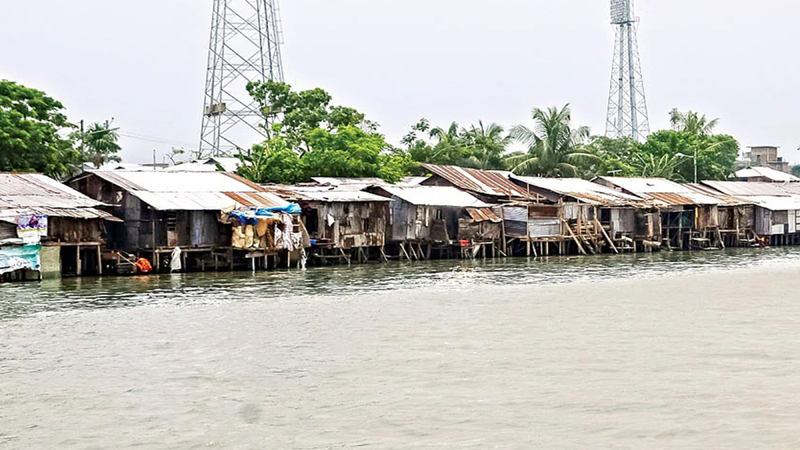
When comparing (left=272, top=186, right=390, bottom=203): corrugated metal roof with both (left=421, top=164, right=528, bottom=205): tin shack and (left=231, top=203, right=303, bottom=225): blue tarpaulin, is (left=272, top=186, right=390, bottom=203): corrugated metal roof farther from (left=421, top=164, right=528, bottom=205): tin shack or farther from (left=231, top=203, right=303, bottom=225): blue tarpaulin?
(left=421, top=164, right=528, bottom=205): tin shack

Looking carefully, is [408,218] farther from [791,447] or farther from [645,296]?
[791,447]

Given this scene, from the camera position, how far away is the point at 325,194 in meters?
31.3

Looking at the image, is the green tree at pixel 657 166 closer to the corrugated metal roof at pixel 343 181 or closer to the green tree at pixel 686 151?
the green tree at pixel 686 151

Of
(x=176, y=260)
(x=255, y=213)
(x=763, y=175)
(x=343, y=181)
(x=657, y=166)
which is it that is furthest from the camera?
(x=763, y=175)

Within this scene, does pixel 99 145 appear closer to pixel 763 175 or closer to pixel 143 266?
pixel 143 266

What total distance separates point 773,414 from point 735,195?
38.5 meters

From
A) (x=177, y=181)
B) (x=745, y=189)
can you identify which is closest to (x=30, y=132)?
(x=177, y=181)

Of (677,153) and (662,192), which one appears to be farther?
(677,153)

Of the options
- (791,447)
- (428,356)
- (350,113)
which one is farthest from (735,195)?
(791,447)

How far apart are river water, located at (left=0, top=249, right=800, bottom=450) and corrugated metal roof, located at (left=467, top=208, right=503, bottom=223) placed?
11712 mm

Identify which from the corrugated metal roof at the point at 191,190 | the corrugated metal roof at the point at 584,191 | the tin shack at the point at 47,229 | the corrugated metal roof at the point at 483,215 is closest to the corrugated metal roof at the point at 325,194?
the corrugated metal roof at the point at 191,190

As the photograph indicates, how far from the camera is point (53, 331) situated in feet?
51.5

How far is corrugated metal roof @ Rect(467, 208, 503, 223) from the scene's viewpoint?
34250 mm

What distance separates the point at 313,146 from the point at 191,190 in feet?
33.8
